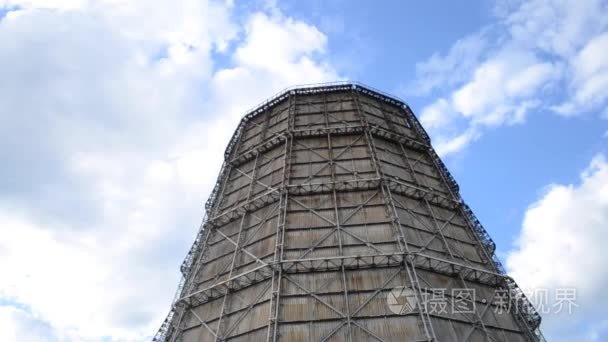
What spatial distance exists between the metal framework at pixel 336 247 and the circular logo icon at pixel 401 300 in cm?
15

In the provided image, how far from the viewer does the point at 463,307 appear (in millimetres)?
17047

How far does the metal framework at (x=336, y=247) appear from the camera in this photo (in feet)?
52.8

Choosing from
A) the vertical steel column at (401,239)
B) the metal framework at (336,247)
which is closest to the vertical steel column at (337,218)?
the metal framework at (336,247)

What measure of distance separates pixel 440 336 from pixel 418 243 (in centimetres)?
446

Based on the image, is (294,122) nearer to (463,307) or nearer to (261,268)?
(261,268)

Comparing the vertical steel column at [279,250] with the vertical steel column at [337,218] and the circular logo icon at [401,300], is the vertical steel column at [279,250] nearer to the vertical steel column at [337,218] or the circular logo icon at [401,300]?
the vertical steel column at [337,218]

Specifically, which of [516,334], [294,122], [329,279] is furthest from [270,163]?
[516,334]

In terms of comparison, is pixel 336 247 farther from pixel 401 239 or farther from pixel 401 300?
pixel 401 300

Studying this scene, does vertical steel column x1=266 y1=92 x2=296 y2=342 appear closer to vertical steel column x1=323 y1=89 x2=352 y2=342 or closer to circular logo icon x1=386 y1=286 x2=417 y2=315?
vertical steel column x1=323 y1=89 x2=352 y2=342

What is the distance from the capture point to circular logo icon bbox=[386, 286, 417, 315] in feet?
51.7

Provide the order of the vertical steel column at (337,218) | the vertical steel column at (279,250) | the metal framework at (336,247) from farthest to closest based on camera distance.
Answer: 1. the metal framework at (336,247)
2. the vertical steel column at (279,250)
3. the vertical steel column at (337,218)

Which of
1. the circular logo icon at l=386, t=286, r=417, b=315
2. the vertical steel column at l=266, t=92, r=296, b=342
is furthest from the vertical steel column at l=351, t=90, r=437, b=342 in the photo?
the vertical steel column at l=266, t=92, r=296, b=342

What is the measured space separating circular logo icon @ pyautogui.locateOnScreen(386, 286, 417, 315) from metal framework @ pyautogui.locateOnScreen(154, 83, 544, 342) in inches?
5.8

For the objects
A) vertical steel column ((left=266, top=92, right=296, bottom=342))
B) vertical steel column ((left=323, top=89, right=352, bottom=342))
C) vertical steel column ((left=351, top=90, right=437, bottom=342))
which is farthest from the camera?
vertical steel column ((left=266, top=92, right=296, bottom=342))
